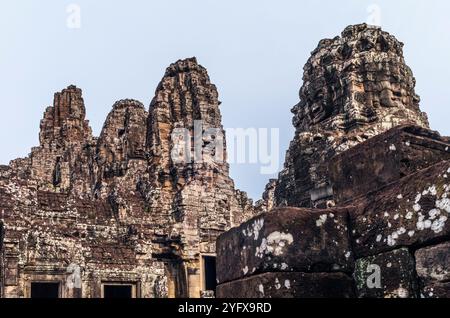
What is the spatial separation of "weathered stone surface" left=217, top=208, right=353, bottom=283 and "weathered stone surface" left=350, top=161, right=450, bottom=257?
122 millimetres

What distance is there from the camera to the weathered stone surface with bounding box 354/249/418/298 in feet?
12.5

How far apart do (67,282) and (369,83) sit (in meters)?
8.10

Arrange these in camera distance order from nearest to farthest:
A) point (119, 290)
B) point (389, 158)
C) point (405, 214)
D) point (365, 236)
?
Result: point (405, 214) → point (365, 236) → point (389, 158) → point (119, 290)

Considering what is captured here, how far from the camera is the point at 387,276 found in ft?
12.9

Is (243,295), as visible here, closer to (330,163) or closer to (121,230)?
(330,163)

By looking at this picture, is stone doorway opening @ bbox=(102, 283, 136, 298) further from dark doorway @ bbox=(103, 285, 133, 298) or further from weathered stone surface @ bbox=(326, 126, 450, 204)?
weathered stone surface @ bbox=(326, 126, 450, 204)

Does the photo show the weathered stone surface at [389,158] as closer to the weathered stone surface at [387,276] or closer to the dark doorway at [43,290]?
the weathered stone surface at [387,276]

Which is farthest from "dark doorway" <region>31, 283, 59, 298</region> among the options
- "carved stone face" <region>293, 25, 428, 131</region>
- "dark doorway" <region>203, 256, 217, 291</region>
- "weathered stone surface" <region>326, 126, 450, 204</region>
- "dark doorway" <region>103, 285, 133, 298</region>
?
"weathered stone surface" <region>326, 126, 450, 204</region>

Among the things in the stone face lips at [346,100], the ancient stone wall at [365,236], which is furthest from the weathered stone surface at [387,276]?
the stone face lips at [346,100]

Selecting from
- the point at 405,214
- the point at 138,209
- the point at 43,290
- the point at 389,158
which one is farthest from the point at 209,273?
the point at 405,214

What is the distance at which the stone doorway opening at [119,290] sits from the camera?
15.3 m

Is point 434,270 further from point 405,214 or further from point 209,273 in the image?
point 209,273

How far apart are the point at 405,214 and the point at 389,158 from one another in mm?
664

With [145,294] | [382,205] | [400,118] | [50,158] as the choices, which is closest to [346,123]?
[400,118]
